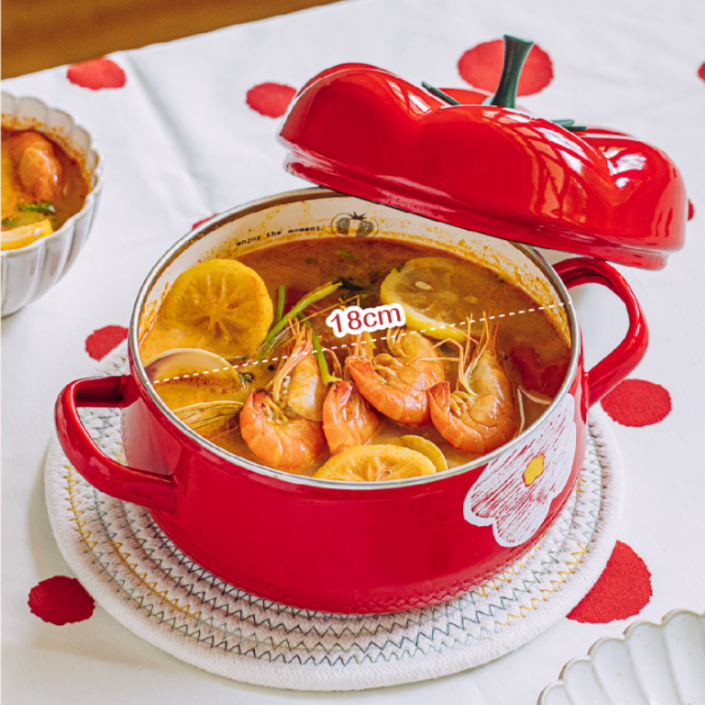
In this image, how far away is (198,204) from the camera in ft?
3.89

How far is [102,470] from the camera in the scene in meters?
0.69

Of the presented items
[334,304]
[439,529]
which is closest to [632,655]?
[439,529]

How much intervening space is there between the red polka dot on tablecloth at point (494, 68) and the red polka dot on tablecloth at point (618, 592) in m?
0.79

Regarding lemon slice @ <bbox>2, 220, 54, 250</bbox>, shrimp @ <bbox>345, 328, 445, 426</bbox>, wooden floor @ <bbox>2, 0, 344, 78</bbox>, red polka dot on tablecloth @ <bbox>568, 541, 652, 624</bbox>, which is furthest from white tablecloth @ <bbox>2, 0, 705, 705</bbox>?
wooden floor @ <bbox>2, 0, 344, 78</bbox>

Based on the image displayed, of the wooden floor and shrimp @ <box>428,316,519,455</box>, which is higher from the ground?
shrimp @ <box>428,316,519,455</box>

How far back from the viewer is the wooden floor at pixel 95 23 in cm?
216

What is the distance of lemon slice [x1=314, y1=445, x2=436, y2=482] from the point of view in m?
0.69

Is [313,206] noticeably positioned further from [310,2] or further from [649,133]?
[310,2]

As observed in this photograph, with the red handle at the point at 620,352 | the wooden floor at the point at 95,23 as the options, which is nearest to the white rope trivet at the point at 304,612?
the red handle at the point at 620,352

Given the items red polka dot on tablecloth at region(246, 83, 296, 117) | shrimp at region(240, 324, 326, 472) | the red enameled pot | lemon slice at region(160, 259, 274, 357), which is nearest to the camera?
the red enameled pot

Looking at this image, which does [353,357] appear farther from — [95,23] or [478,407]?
[95,23]

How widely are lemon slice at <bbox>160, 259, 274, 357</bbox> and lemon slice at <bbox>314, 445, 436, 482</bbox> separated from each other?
8.3 inches

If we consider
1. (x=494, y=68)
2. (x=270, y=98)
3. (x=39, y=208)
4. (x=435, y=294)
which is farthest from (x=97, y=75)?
(x=435, y=294)

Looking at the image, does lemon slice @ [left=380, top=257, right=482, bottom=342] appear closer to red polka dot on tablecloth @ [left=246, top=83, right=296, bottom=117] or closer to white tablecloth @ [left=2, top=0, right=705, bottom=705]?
white tablecloth @ [left=2, top=0, right=705, bottom=705]
